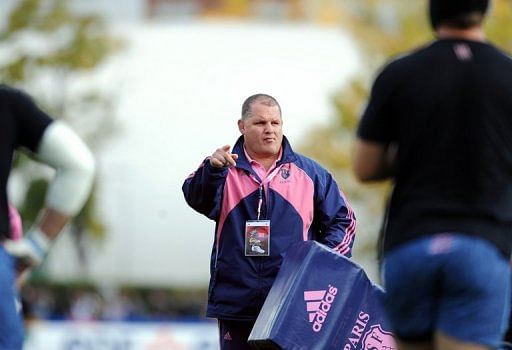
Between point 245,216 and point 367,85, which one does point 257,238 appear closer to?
point 245,216

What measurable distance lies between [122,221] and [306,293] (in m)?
41.6

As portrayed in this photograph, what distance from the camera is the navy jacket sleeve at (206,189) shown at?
9.38m

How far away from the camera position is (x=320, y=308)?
9.52m

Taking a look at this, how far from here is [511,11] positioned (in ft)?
130

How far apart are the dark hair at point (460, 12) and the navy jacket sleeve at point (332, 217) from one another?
10.6 feet

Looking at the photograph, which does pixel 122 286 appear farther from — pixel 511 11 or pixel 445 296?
pixel 445 296

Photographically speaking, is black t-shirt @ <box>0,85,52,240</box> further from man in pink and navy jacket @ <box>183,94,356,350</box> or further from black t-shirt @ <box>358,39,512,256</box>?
man in pink and navy jacket @ <box>183,94,356,350</box>

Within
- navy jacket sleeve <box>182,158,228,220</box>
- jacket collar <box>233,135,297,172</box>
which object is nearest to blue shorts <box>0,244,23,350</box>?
navy jacket sleeve <box>182,158,228,220</box>

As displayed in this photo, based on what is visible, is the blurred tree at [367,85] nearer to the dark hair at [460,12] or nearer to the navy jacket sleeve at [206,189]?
the navy jacket sleeve at [206,189]

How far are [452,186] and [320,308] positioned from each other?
3.25m

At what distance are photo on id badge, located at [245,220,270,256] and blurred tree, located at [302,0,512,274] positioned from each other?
30687 mm

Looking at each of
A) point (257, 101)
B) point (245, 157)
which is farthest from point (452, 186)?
point (257, 101)

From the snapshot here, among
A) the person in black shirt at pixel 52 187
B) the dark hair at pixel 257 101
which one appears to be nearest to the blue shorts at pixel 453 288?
the person in black shirt at pixel 52 187

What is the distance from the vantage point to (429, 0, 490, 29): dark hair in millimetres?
6445
